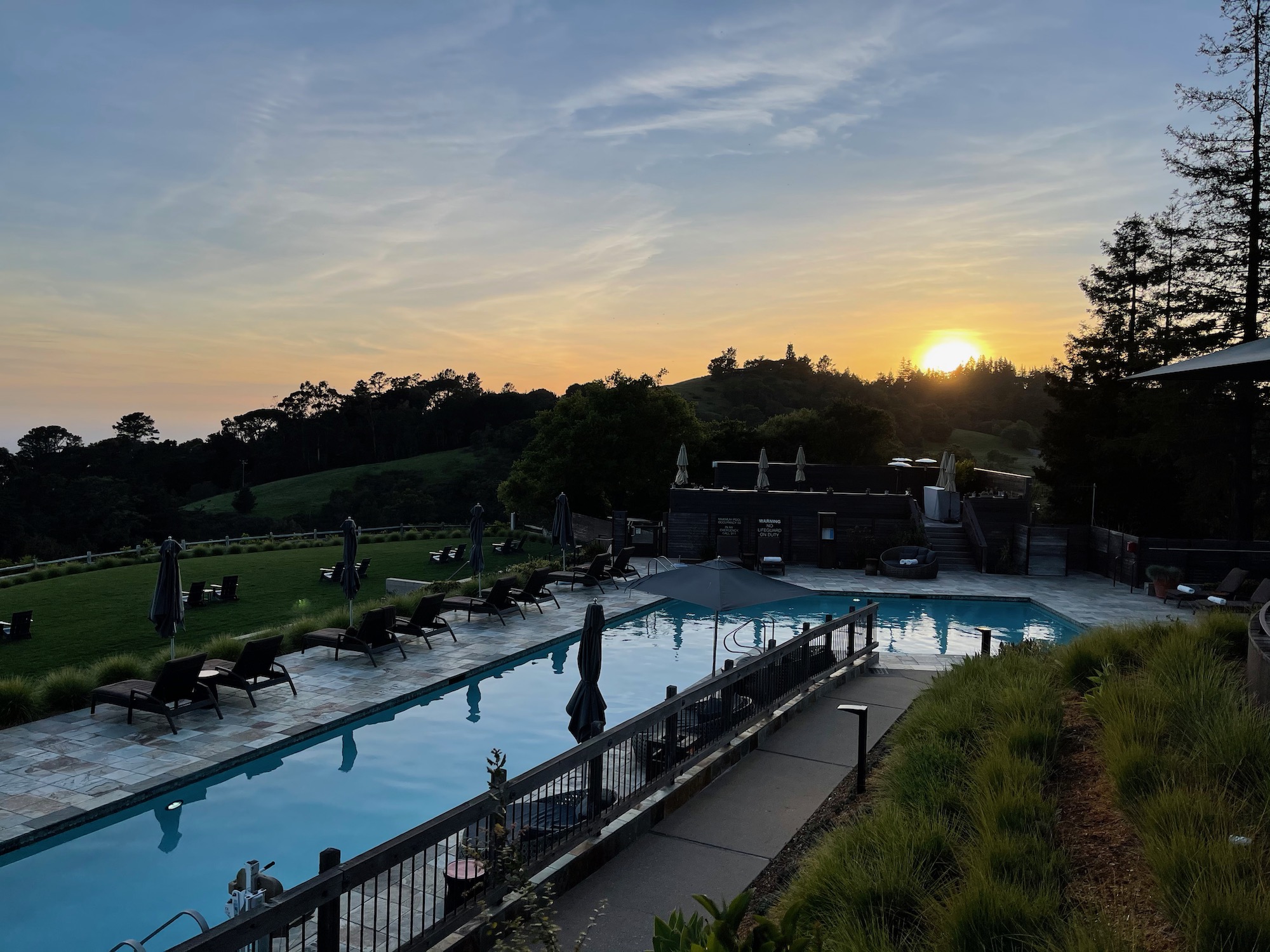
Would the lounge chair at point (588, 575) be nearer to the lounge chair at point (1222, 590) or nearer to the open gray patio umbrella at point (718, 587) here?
the open gray patio umbrella at point (718, 587)

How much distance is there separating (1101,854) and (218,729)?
351 inches

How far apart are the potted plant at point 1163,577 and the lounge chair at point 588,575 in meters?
12.8

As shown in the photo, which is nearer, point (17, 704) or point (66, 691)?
point (17, 704)

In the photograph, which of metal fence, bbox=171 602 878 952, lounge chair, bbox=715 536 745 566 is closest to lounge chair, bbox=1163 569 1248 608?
lounge chair, bbox=715 536 745 566

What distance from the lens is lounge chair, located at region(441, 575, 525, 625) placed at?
617 inches

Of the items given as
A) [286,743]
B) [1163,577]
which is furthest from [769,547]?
[286,743]

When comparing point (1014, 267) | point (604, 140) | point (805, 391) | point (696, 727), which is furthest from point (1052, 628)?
point (805, 391)

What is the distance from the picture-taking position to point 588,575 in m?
19.6

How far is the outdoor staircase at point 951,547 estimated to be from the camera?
2325 centimetres

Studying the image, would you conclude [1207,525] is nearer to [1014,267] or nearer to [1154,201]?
[1154,201]

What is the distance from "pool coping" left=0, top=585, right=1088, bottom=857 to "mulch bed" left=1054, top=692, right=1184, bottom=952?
18.2 ft

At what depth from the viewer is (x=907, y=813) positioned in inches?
205

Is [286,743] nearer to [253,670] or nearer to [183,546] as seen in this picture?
[253,670]

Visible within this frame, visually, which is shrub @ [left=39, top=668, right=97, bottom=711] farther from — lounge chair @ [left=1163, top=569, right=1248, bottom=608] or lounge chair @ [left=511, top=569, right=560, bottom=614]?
lounge chair @ [left=1163, top=569, right=1248, bottom=608]
